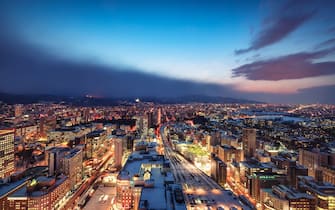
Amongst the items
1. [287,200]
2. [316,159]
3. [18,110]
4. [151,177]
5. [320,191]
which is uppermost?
[18,110]

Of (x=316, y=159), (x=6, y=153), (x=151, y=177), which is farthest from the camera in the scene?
(x=316, y=159)

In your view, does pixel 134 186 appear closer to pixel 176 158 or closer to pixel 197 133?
pixel 176 158

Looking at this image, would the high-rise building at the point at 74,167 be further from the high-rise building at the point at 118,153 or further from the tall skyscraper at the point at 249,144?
the tall skyscraper at the point at 249,144

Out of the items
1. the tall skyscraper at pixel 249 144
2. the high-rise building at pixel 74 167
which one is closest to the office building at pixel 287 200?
the tall skyscraper at pixel 249 144

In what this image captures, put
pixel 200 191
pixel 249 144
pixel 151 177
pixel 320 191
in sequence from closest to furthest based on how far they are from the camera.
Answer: pixel 320 191 → pixel 151 177 → pixel 200 191 → pixel 249 144

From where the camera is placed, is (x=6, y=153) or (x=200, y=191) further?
(x=6, y=153)

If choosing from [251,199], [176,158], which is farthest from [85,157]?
[251,199]

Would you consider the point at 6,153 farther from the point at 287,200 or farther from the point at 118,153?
the point at 287,200

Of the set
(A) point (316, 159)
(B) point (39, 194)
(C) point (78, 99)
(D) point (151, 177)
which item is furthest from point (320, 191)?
(C) point (78, 99)

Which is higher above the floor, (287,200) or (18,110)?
(18,110)
